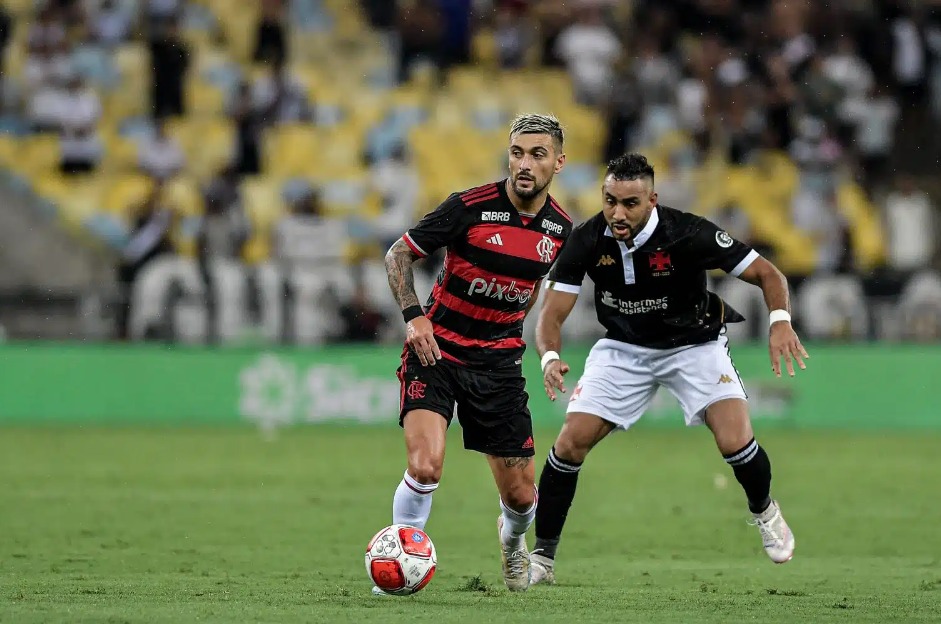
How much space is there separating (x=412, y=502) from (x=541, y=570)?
1.19 metres

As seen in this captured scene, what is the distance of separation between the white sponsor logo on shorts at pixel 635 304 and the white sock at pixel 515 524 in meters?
1.33

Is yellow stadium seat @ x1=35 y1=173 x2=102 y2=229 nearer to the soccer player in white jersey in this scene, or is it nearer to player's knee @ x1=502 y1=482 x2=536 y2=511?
the soccer player in white jersey

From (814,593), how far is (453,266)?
262 cm

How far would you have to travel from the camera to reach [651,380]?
29.6ft

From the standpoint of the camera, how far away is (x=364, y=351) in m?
18.8

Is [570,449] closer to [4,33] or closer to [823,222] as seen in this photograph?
[823,222]

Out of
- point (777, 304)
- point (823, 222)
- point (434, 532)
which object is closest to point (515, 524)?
point (777, 304)

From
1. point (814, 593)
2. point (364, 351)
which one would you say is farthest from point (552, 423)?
point (814, 593)

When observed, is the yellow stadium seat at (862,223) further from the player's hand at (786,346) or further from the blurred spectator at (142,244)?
the player's hand at (786,346)

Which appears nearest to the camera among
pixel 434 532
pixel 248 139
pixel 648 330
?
pixel 648 330

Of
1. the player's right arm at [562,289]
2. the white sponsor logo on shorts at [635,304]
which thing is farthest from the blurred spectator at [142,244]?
the player's right arm at [562,289]

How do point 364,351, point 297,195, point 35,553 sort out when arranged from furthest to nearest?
point 297,195
point 364,351
point 35,553

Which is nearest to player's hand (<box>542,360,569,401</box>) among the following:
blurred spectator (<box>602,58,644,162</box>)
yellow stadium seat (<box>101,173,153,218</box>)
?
yellow stadium seat (<box>101,173,153,218</box>)

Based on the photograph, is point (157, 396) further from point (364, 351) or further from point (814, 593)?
point (814, 593)
